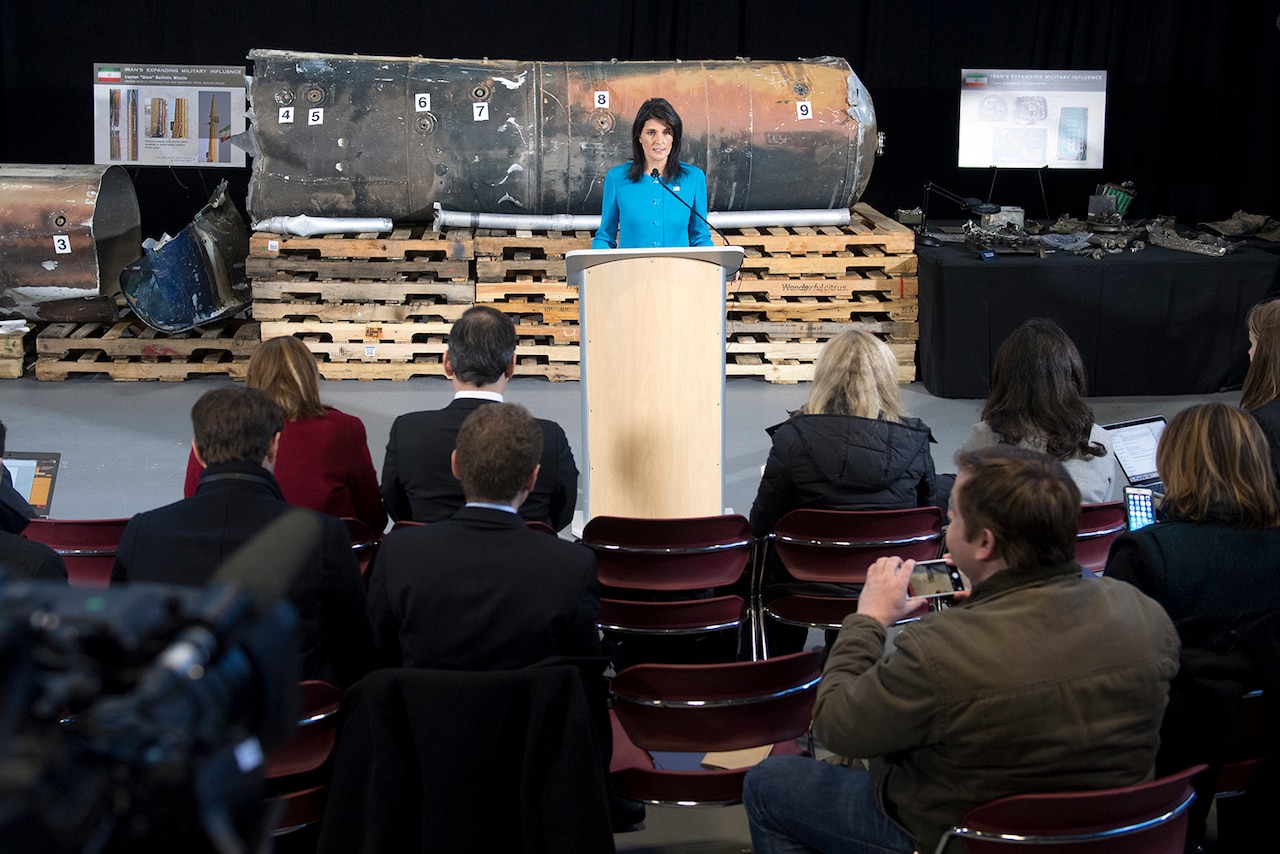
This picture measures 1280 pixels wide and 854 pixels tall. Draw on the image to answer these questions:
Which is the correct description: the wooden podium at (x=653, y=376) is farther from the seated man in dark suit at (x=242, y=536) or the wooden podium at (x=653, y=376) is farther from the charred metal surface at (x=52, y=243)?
the charred metal surface at (x=52, y=243)

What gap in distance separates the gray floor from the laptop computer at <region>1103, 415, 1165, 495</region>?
1888 mm

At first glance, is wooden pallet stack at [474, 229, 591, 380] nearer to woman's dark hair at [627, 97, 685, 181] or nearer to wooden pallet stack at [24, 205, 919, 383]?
wooden pallet stack at [24, 205, 919, 383]

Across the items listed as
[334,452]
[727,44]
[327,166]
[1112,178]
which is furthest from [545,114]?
[1112,178]

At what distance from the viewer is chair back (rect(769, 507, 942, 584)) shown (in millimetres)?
3410

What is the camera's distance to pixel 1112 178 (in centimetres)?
973

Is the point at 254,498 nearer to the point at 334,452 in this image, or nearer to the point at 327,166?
the point at 334,452

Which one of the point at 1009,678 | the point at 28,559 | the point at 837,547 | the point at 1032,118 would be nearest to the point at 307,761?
the point at 28,559

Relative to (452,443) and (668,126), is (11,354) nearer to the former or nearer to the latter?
(668,126)

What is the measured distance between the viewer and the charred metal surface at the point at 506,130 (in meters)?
7.29

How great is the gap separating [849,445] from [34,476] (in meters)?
2.46

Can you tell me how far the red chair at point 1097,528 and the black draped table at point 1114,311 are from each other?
3493 mm

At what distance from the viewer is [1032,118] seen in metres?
8.61

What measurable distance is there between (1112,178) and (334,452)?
7.92 meters

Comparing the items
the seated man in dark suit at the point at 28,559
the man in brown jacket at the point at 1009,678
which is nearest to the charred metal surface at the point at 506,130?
the seated man in dark suit at the point at 28,559
